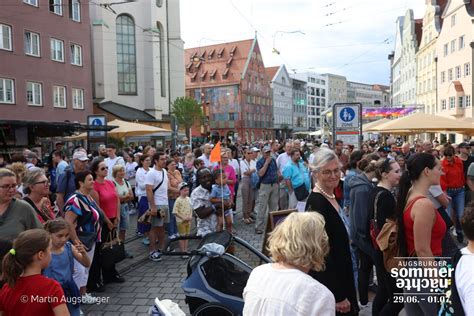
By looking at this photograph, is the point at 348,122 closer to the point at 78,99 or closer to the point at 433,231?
the point at 433,231

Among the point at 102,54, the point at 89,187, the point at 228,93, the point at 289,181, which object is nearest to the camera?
the point at 89,187

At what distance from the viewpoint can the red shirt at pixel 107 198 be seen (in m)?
6.25

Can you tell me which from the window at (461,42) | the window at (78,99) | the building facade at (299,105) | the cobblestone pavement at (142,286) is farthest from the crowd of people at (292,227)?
the building facade at (299,105)

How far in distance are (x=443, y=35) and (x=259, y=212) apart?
144 ft

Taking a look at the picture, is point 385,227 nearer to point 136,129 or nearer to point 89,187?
point 89,187

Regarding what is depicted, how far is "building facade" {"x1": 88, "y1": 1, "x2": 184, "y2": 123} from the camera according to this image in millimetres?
39375

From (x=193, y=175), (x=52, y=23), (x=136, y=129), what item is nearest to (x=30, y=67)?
(x=52, y=23)

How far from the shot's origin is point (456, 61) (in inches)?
1585

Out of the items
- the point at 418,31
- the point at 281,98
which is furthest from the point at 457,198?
the point at 281,98

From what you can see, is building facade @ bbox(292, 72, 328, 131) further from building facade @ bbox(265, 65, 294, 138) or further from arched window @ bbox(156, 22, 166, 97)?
arched window @ bbox(156, 22, 166, 97)

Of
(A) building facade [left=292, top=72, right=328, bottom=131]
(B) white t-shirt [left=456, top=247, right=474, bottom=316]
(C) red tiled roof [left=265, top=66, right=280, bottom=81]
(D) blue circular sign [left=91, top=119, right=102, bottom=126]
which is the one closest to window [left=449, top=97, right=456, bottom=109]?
(D) blue circular sign [left=91, top=119, right=102, bottom=126]

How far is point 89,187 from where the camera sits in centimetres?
527

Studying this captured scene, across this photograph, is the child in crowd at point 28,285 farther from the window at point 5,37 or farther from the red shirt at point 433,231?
the window at point 5,37

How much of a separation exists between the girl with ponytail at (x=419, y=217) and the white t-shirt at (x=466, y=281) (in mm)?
804
